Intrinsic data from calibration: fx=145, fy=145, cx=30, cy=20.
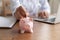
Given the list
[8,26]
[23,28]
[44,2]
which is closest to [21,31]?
[23,28]

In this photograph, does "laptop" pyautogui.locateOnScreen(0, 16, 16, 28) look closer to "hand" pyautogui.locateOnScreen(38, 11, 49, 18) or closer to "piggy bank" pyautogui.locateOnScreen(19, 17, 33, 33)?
"piggy bank" pyautogui.locateOnScreen(19, 17, 33, 33)

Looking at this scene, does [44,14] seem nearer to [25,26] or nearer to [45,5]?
[45,5]

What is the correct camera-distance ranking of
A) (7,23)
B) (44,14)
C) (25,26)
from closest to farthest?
(25,26)
(7,23)
(44,14)

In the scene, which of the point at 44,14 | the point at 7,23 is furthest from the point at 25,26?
the point at 44,14

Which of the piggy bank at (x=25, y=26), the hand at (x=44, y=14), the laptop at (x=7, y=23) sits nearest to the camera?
the piggy bank at (x=25, y=26)

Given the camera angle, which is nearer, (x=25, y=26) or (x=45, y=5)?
Result: (x=25, y=26)

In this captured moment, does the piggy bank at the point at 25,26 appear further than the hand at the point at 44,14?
No

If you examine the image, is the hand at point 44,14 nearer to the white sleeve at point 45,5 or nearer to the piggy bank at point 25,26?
the white sleeve at point 45,5

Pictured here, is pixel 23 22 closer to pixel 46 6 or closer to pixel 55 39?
pixel 55 39

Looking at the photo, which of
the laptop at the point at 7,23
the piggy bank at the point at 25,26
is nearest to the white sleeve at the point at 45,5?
the laptop at the point at 7,23

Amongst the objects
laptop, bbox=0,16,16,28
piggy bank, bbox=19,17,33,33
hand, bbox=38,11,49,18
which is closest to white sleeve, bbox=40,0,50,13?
hand, bbox=38,11,49,18

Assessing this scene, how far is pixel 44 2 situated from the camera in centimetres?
130

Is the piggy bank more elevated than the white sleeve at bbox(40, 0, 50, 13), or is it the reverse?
the white sleeve at bbox(40, 0, 50, 13)

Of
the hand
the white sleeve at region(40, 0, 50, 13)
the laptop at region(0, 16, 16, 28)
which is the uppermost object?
the white sleeve at region(40, 0, 50, 13)
